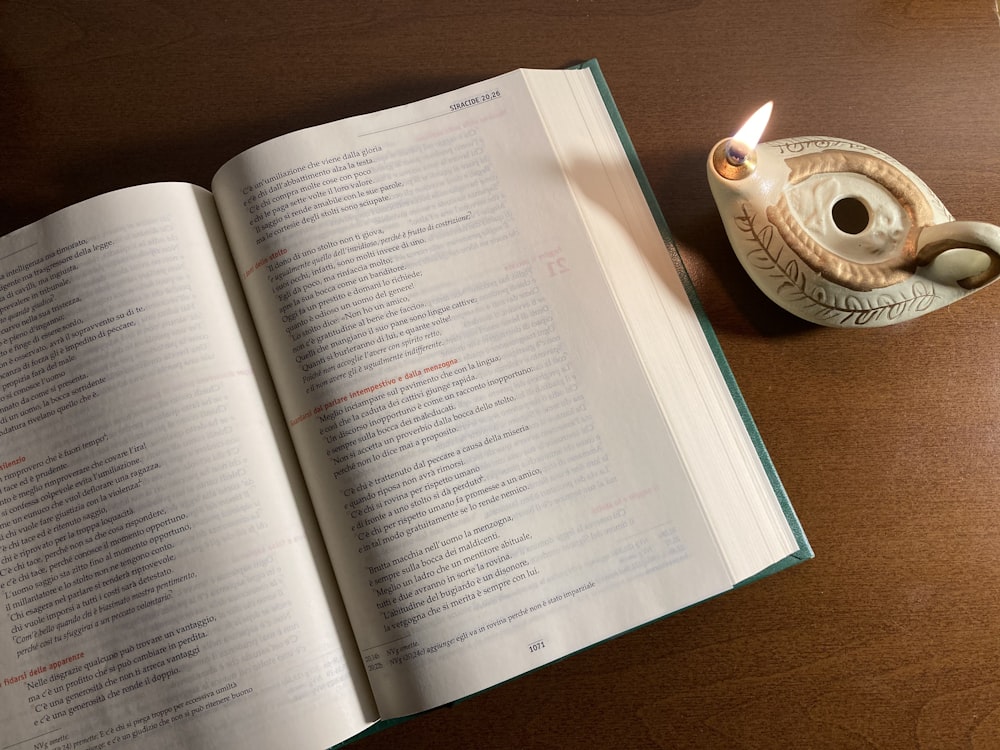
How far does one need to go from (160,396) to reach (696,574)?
0.32 metres

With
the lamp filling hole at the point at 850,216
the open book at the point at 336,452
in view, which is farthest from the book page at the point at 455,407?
the lamp filling hole at the point at 850,216

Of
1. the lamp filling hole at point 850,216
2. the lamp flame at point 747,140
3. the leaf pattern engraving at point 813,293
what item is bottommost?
the leaf pattern engraving at point 813,293

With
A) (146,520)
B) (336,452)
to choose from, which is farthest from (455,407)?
(146,520)

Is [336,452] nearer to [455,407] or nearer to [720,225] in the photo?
[455,407]

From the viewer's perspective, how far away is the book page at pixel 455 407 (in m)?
0.42

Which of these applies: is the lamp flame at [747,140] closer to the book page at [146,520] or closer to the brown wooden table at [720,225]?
the brown wooden table at [720,225]

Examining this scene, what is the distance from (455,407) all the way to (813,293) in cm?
22

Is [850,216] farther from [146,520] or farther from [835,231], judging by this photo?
[146,520]

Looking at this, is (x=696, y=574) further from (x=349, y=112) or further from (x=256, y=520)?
(x=349, y=112)

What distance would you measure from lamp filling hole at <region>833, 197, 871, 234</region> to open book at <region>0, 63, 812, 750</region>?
10cm

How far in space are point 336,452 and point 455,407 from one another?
7cm

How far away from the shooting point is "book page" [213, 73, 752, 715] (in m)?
0.42

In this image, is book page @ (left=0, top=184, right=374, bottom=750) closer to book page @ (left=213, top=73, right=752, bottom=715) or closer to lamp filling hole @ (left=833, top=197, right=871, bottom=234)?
book page @ (left=213, top=73, right=752, bottom=715)

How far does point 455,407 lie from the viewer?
0.43m
